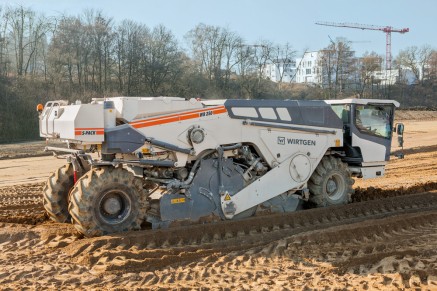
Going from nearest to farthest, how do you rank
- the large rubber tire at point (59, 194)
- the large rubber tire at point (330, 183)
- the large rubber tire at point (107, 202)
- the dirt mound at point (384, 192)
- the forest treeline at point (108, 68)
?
the large rubber tire at point (107, 202)
the large rubber tire at point (59, 194)
the large rubber tire at point (330, 183)
the dirt mound at point (384, 192)
the forest treeline at point (108, 68)

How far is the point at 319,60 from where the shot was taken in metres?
64.8

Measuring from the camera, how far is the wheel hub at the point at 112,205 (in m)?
7.31

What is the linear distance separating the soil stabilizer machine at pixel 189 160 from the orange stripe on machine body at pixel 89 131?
0.01 m

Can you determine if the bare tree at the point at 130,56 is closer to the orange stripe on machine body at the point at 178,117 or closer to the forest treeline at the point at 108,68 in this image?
the forest treeline at the point at 108,68

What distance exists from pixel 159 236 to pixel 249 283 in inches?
79.4

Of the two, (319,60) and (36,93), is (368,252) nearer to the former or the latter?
(36,93)

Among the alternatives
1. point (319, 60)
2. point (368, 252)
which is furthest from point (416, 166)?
point (319, 60)

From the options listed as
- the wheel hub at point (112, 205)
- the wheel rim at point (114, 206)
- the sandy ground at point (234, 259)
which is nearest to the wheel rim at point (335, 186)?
the sandy ground at point (234, 259)

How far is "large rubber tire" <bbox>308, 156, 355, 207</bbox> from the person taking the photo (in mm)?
9406

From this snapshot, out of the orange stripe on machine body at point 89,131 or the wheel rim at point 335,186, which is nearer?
the orange stripe on machine body at point 89,131

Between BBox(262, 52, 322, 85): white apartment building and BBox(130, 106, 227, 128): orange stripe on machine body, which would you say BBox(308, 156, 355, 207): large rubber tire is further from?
BBox(262, 52, 322, 85): white apartment building

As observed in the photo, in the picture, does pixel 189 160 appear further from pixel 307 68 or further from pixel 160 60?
pixel 307 68

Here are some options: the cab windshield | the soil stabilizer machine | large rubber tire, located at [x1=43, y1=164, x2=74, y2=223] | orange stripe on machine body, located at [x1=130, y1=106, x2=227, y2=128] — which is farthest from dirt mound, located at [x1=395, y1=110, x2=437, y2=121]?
large rubber tire, located at [x1=43, y1=164, x2=74, y2=223]

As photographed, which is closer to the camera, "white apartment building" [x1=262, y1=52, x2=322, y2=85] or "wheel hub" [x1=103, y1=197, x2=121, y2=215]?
"wheel hub" [x1=103, y1=197, x2=121, y2=215]
